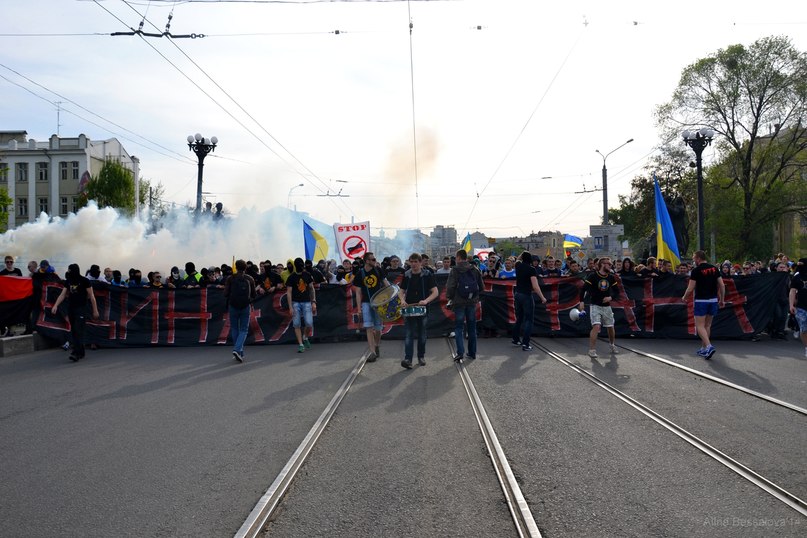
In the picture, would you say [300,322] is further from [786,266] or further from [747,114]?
[747,114]

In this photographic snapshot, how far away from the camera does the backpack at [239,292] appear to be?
1176 centimetres

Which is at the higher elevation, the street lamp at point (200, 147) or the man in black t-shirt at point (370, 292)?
the street lamp at point (200, 147)

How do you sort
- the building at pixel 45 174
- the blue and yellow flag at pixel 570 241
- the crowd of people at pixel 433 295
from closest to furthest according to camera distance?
the crowd of people at pixel 433 295
the blue and yellow flag at pixel 570 241
the building at pixel 45 174

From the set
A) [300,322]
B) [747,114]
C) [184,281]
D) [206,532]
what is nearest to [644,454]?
[206,532]

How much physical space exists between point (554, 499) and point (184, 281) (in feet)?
43.2

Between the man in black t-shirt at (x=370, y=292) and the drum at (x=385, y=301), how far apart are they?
7cm

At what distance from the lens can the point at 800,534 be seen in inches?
151

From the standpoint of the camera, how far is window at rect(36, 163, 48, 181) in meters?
65.2

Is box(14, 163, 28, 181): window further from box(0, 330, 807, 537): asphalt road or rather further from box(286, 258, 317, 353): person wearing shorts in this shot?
box(0, 330, 807, 537): asphalt road

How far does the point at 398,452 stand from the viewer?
5598 mm

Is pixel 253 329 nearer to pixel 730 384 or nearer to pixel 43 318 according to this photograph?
pixel 43 318

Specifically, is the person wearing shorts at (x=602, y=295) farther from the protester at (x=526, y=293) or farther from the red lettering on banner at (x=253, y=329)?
the red lettering on banner at (x=253, y=329)

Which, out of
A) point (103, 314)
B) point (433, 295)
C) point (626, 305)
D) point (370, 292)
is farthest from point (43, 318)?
point (626, 305)

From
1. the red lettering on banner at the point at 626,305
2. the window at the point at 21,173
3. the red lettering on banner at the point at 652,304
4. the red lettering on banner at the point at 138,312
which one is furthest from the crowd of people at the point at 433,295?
the window at the point at 21,173
